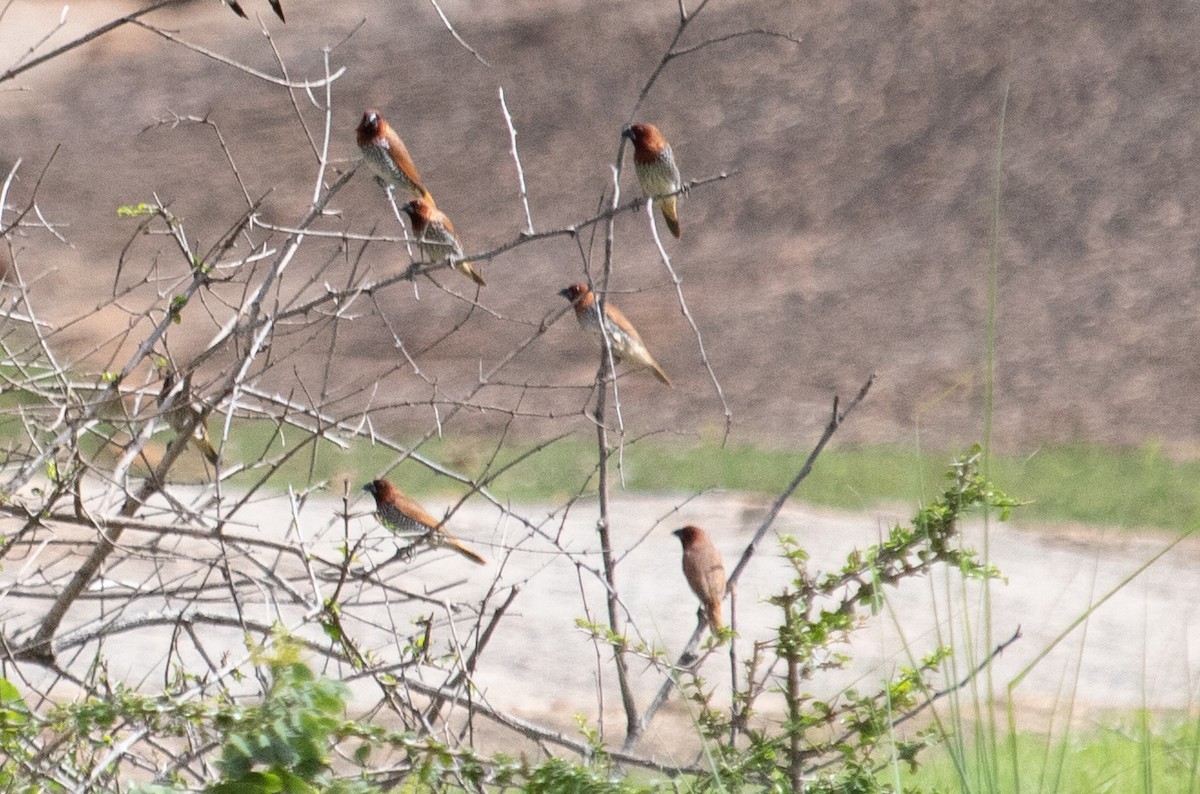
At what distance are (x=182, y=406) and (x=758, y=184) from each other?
1124 centimetres

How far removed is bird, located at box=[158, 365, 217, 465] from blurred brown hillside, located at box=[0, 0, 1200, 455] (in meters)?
7.36

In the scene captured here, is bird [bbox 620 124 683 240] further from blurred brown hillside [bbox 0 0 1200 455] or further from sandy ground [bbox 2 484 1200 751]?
blurred brown hillside [bbox 0 0 1200 455]

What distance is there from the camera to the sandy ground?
5.99 metres

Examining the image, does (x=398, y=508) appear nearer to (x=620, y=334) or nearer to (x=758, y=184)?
(x=620, y=334)

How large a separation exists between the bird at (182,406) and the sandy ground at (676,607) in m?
1.10

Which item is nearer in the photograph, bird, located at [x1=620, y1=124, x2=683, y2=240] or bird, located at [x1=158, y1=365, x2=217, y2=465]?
bird, located at [x1=158, y1=365, x2=217, y2=465]

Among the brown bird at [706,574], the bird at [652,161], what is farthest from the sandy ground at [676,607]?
the bird at [652,161]

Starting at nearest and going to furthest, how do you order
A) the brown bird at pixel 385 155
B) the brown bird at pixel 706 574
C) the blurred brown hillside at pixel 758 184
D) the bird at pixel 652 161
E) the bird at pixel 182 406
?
1. the bird at pixel 182 406
2. the brown bird at pixel 706 574
3. the brown bird at pixel 385 155
4. the bird at pixel 652 161
5. the blurred brown hillside at pixel 758 184

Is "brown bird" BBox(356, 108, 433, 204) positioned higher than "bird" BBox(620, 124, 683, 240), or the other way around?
"bird" BBox(620, 124, 683, 240)

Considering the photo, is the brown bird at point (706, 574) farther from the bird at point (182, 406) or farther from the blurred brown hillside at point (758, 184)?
the blurred brown hillside at point (758, 184)

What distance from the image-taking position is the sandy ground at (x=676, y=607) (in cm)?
599

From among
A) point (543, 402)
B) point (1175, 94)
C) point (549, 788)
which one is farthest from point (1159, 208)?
point (549, 788)

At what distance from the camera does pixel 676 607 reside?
7527 mm

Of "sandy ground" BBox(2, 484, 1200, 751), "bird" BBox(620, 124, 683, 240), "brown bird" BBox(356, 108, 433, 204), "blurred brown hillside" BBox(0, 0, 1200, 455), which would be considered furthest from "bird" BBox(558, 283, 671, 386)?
"blurred brown hillside" BBox(0, 0, 1200, 455)
